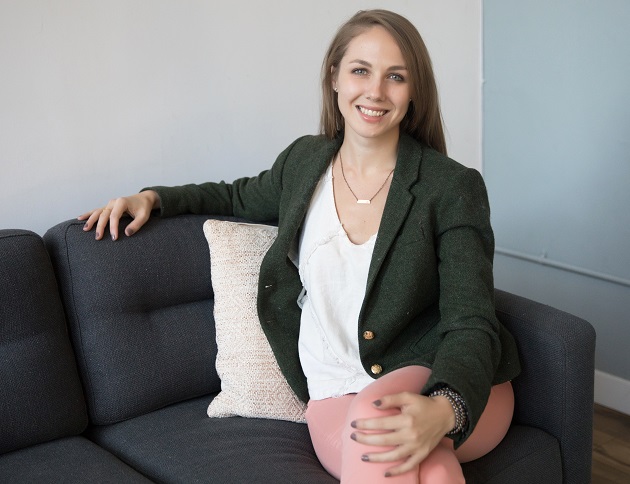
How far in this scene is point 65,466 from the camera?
5.47ft

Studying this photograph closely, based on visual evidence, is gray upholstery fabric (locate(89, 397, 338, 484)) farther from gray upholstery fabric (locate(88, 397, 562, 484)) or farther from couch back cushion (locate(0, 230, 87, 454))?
couch back cushion (locate(0, 230, 87, 454))

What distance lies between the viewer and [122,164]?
2.28m

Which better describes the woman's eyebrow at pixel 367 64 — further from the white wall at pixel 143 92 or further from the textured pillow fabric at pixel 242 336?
the white wall at pixel 143 92

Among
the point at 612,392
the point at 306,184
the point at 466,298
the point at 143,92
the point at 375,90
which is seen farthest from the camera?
the point at 612,392

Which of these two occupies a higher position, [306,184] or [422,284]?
[306,184]

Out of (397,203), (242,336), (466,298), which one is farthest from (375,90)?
(242,336)

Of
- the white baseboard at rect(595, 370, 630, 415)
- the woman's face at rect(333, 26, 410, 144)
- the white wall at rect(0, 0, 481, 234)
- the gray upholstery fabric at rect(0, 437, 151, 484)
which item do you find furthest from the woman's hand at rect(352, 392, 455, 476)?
the white baseboard at rect(595, 370, 630, 415)

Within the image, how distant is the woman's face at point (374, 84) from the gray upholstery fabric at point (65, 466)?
2.72ft

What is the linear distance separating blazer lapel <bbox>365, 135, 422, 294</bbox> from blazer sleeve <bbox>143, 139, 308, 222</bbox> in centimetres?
35

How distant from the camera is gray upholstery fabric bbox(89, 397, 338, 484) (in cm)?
162

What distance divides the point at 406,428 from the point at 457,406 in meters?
0.11

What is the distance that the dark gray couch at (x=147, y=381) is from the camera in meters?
1.68

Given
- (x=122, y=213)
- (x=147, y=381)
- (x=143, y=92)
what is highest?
(x=143, y=92)

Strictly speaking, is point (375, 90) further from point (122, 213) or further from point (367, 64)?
point (122, 213)
